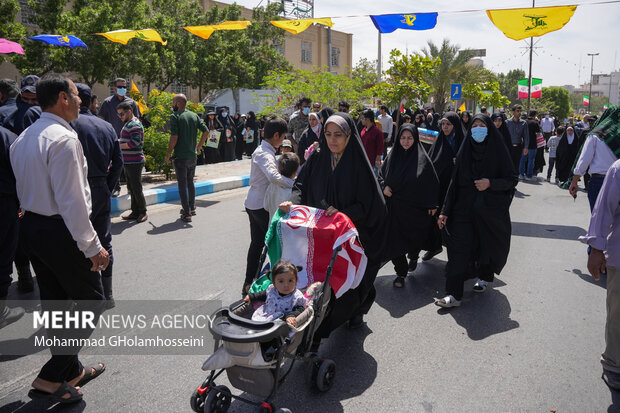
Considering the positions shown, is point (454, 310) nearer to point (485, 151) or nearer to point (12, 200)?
point (485, 151)

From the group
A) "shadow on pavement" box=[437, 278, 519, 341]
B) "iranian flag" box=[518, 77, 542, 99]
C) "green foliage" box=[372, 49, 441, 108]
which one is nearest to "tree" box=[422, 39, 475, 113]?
"iranian flag" box=[518, 77, 542, 99]

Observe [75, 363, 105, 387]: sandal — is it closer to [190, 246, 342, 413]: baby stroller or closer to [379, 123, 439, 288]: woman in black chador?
[190, 246, 342, 413]: baby stroller

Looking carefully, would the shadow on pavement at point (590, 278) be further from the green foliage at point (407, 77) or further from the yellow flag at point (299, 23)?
the green foliage at point (407, 77)

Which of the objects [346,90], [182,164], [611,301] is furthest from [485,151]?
[346,90]

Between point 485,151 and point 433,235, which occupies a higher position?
point 485,151

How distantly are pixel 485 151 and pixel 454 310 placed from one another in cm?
157

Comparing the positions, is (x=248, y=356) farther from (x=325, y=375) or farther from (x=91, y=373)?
(x=91, y=373)

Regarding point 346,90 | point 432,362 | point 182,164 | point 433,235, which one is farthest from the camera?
point 346,90

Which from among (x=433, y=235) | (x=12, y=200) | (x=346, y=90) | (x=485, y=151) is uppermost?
(x=346, y=90)

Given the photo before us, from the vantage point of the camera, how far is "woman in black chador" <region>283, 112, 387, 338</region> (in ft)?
12.0

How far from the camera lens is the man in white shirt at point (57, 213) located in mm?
2664

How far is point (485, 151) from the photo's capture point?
4.64 m

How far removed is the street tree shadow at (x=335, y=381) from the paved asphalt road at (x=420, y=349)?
10 mm

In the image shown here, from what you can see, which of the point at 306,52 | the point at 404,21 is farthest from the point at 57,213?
the point at 306,52
